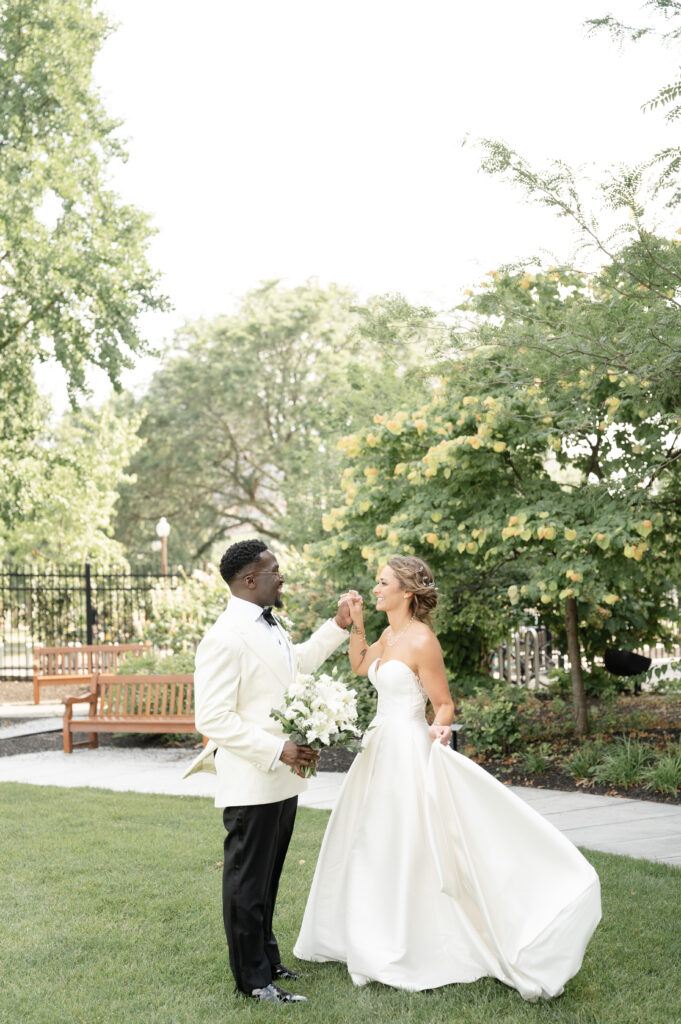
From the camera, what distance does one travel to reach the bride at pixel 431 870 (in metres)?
4.36

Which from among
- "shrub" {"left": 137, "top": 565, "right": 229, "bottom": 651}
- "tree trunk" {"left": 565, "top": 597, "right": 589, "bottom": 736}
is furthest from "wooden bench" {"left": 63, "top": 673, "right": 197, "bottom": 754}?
"tree trunk" {"left": 565, "top": 597, "right": 589, "bottom": 736}

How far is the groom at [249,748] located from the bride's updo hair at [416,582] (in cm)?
66

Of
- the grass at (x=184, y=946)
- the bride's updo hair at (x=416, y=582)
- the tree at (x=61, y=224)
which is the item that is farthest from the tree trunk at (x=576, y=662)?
the tree at (x=61, y=224)

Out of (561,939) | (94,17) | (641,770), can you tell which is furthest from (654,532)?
(94,17)

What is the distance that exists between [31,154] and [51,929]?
14.6 meters

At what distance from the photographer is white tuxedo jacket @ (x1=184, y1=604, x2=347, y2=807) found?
13.9 ft

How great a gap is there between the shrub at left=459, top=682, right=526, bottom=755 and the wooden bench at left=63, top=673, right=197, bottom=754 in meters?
3.07

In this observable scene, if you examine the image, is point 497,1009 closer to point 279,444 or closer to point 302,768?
point 302,768

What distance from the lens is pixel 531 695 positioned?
12.6 meters

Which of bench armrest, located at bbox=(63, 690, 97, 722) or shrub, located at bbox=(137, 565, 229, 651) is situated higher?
shrub, located at bbox=(137, 565, 229, 651)

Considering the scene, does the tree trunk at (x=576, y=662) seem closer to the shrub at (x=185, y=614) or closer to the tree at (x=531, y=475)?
the tree at (x=531, y=475)

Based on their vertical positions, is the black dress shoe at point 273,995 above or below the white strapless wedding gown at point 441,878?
below

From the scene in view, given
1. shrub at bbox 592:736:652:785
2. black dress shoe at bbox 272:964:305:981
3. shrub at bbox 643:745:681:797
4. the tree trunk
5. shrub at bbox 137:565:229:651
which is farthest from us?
shrub at bbox 137:565:229:651

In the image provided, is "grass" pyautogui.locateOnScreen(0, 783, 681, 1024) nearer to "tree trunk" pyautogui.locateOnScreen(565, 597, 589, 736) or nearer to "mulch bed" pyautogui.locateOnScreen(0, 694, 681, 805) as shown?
"mulch bed" pyautogui.locateOnScreen(0, 694, 681, 805)
